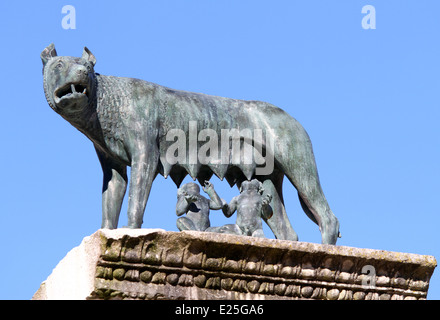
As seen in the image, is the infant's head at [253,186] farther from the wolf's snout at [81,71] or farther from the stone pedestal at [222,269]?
the wolf's snout at [81,71]

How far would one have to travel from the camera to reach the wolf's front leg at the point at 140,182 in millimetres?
10906

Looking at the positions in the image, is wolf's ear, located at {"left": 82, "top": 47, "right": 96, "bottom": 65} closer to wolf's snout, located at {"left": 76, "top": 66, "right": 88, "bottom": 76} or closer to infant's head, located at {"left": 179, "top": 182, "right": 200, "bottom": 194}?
wolf's snout, located at {"left": 76, "top": 66, "right": 88, "bottom": 76}

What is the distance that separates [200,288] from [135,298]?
25.0 inches

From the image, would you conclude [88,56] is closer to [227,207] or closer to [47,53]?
[47,53]

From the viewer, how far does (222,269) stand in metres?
10.1

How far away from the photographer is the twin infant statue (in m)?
11.2

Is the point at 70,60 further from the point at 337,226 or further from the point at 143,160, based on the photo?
the point at 337,226

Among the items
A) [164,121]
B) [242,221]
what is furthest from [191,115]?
[242,221]

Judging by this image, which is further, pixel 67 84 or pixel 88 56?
pixel 88 56

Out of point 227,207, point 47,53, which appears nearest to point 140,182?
point 227,207

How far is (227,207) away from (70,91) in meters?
2.10

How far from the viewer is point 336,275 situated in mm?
10562

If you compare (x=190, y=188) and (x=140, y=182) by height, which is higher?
(x=140, y=182)

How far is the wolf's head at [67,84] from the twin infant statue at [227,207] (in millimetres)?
1445
